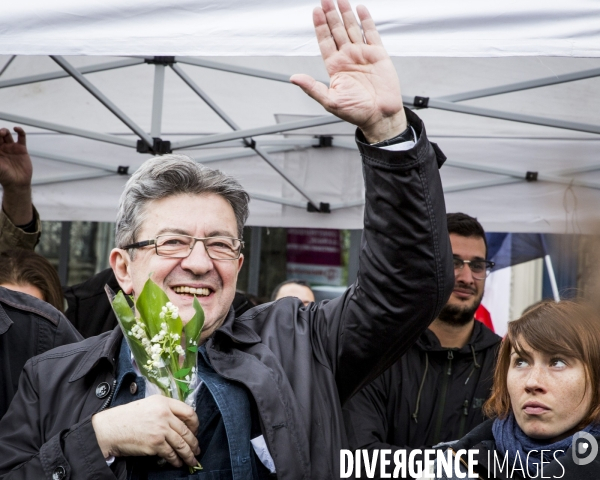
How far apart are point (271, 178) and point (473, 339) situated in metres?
1.96

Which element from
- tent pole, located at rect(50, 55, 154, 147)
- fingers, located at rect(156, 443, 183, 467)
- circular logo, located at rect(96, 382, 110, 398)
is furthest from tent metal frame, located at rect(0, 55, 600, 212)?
fingers, located at rect(156, 443, 183, 467)

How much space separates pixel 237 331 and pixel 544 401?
0.91 meters

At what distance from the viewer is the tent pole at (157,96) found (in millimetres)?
4209

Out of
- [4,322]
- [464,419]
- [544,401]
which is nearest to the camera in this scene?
[544,401]

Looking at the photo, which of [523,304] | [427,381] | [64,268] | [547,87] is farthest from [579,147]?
[64,268]

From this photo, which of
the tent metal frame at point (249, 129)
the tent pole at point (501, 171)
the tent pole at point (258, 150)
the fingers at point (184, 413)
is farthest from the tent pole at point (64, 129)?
the fingers at point (184, 413)

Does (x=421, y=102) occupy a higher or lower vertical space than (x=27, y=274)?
higher

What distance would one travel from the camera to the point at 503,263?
6316mm

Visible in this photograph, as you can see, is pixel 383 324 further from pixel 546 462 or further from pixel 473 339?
pixel 473 339

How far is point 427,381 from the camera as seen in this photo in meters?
3.31

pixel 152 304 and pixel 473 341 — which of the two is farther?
pixel 473 341

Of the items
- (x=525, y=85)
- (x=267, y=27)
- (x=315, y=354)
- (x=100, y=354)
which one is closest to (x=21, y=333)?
(x=100, y=354)

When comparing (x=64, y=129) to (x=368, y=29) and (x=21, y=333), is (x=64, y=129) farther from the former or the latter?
(x=368, y=29)

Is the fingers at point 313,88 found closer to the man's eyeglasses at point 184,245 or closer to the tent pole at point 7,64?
the man's eyeglasses at point 184,245
